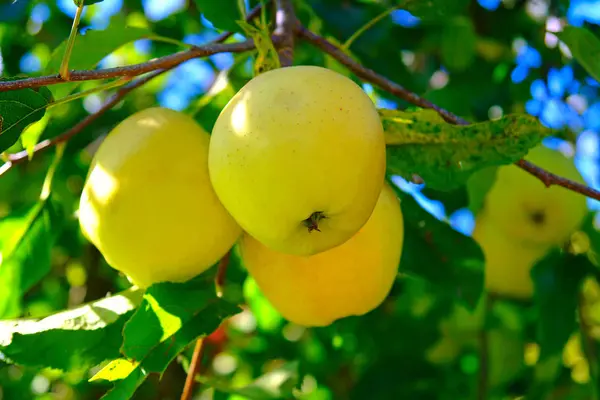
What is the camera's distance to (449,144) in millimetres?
1099

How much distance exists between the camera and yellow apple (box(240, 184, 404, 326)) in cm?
114

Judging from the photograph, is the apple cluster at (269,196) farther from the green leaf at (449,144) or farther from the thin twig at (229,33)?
the thin twig at (229,33)

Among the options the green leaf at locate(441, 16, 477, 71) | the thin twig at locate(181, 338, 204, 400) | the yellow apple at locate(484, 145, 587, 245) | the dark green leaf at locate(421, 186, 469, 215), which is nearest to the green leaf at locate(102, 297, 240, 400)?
the thin twig at locate(181, 338, 204, 400)

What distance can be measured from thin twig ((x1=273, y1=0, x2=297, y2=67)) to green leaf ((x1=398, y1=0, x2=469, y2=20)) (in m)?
0.28

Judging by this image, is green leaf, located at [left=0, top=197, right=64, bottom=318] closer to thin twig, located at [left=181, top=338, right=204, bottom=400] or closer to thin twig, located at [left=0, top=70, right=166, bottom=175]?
thin twig, located at [left=0, top=70, right=166, bottom=175]

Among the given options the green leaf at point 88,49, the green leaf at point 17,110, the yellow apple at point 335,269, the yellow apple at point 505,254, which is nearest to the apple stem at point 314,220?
the yellow apple at point 335,269

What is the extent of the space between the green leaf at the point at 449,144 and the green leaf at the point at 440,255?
0.37 metres

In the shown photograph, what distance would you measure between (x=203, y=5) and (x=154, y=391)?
173 centimetres

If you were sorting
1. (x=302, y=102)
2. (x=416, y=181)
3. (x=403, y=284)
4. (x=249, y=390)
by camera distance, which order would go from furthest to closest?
(x=403, y=284), (x=249, y=390), (x=416, y=181), (x=302, y=102)

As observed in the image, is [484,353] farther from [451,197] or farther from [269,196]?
[269,196]

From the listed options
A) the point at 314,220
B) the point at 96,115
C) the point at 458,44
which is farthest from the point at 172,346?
the point at 458,44

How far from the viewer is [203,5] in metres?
1.33

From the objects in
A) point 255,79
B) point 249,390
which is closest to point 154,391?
point 249,390

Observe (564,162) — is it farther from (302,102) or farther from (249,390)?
(302,102)
